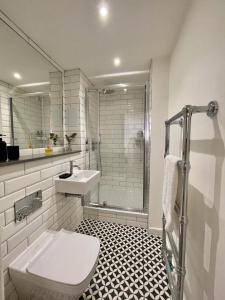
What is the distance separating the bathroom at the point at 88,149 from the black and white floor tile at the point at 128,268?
1cm

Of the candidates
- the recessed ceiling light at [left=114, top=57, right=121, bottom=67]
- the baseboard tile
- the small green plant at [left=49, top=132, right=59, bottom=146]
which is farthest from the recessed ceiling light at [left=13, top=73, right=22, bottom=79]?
the baseboard tile

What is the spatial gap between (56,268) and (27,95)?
4.93ft

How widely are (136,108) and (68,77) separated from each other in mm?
1233

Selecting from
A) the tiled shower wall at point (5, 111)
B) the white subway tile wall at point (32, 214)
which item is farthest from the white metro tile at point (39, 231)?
Result: the tiled shower wall at point (5, 111)

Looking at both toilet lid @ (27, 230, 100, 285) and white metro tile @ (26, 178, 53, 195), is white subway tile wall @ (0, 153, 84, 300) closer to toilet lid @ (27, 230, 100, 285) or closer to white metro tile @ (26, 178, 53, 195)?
white metro tile @ (26, 178, 53, 195)

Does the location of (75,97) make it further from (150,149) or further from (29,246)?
(29,246)

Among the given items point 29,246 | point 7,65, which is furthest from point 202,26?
point 29,246

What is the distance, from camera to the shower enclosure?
98.8 inches

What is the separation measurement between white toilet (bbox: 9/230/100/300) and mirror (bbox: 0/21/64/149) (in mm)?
917

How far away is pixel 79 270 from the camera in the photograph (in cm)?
91

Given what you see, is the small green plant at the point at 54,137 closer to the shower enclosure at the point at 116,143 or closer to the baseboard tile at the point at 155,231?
the shower enclosure at the point at 116,143

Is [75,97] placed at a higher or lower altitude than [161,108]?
higher

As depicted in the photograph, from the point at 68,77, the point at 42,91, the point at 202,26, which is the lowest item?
the point at 42,91

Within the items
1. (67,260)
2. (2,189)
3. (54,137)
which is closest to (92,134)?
(54,137)
